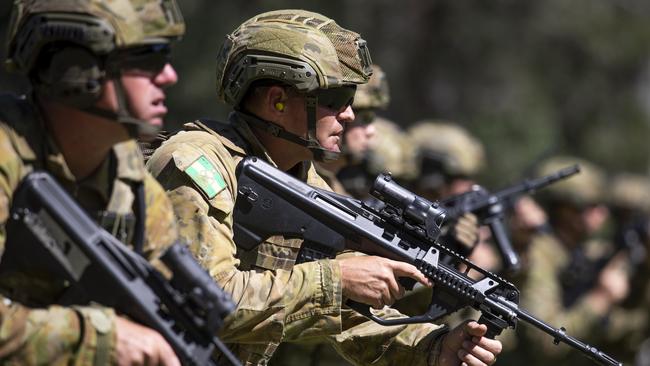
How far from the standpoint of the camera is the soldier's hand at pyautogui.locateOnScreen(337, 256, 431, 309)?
17.8 feet

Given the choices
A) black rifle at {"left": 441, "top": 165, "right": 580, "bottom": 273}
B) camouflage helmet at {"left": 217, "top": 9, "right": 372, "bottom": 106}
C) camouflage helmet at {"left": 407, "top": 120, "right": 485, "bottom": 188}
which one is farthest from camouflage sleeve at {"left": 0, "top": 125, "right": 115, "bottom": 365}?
camouflage helmet at {"left": 407, "top": 120, "right": 485, "bottom": 188}

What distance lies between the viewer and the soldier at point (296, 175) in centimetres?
523

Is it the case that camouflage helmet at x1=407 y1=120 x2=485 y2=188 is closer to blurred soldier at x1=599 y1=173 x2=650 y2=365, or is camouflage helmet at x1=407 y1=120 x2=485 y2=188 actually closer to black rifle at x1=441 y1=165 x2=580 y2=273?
black rifle at x1=441 y1=165 x2=580 y2=273

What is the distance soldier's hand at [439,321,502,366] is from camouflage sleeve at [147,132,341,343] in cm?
66

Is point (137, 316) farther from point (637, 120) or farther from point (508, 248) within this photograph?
point (637, 120)

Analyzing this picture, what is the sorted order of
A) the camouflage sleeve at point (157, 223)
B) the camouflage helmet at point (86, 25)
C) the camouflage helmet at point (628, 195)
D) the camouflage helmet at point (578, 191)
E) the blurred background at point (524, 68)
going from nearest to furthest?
the camouflage helmet at point (86, 25), the camouflage sleeve at point (157, 223), the camouflage helmet at point (578, 191), the camouflage helmet at point (628, 195), the blurred background at point (524, 68)

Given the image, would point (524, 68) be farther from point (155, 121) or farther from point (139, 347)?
point (139, 347)

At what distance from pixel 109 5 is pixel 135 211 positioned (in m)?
0.72

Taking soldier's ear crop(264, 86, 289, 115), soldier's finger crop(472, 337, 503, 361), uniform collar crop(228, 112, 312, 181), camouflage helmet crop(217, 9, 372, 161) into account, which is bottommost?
soldier's finger crop(472, 337, 503, 361)

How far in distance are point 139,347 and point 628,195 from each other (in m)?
10.0

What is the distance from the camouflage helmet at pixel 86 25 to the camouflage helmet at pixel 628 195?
9.56m

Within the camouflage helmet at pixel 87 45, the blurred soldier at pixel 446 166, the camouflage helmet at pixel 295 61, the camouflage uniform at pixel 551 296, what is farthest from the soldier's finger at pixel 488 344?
the camouflage uniform at pixel 551 296

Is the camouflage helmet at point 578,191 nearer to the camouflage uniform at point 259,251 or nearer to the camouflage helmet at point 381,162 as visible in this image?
the camouflage helmet at point 381,162

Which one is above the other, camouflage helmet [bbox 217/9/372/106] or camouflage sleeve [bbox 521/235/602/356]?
camouflage helmet [bbox 217/9/372/106]
